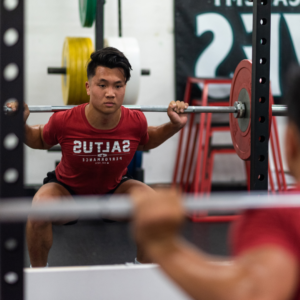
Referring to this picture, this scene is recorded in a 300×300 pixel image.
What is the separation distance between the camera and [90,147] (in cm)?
175

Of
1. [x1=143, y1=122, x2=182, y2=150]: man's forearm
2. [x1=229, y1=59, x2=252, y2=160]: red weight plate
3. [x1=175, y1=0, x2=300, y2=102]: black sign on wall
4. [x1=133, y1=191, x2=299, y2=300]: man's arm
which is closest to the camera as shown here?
[x1=133, y1=191, x2=299, y2=300]: man's arm

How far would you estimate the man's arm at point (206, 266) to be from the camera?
474 millimetres

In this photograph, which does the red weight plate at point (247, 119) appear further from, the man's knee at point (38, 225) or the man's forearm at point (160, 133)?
the man's knee at point (38, 225)

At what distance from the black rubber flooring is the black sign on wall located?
1.18m

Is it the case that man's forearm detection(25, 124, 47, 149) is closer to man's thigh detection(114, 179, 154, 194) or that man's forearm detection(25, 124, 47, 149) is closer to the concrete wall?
man's thigh detection(114, 179, 154, 194)

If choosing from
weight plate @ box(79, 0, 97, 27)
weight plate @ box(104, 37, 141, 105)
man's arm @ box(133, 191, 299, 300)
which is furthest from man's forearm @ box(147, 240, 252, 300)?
weight plate @ box(79, 0, 97, 27)

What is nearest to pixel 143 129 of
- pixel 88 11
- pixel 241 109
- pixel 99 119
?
pixel 99 119

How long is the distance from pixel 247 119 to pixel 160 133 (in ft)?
1.35

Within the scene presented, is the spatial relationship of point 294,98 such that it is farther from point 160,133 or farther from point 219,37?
point 219,37

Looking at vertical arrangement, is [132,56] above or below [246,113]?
above

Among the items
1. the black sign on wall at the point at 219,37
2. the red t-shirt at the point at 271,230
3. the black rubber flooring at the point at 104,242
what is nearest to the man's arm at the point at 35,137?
the black rubber flooring at the point at 104,242

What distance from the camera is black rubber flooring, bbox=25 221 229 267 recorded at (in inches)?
91.4

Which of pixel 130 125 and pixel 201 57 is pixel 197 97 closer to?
pixel 201 57

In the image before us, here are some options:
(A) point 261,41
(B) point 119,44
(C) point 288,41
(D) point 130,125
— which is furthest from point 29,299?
(C) point 288,41
